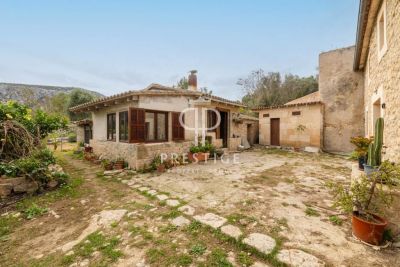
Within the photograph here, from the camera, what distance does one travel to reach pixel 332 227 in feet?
9.69

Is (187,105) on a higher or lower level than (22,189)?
higher

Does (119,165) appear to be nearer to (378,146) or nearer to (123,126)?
(123,126)

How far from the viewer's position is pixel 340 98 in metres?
11.4

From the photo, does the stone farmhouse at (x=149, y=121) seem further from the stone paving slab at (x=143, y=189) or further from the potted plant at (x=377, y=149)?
the potted plant at (x=377, y=149)

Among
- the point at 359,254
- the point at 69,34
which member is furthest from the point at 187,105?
the point at 69,34

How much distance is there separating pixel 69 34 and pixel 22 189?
14.1 meters

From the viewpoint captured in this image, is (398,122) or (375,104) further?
(375,104)

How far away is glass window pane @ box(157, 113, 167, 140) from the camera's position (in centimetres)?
837

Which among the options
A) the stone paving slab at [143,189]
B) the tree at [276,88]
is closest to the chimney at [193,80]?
the stone paving slab at [143,189]

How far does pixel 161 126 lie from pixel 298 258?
7.23m

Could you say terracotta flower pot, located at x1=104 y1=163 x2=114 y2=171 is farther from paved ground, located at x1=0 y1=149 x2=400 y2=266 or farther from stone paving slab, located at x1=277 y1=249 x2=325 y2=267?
stone paving slab, located at x1=277 y1=249 x2=325 y2=267

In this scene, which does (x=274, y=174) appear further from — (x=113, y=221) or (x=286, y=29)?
(x=286, y=29)

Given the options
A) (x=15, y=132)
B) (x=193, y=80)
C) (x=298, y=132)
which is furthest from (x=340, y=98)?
(x=15, y=132)

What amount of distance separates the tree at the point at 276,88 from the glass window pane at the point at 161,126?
1597cm
